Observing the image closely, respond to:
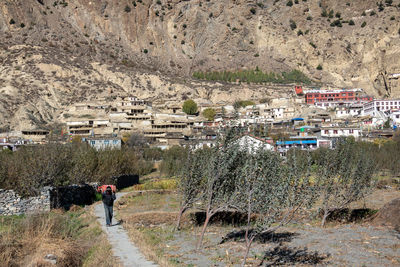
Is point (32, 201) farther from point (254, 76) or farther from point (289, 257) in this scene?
point (254, 76)

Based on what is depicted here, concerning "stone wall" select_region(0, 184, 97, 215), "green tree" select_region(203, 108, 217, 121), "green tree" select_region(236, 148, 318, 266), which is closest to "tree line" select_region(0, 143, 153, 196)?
"stone wall" select_region(0, 184, 97, 215)

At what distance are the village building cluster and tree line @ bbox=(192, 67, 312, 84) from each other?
11687mm

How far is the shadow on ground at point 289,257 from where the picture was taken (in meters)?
13.6

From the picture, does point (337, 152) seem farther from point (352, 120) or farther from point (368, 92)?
point (368, 92)

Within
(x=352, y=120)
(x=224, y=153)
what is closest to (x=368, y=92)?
(x=352, y=120)

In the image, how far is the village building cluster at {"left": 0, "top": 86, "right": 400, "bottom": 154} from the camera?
→ 217 ft

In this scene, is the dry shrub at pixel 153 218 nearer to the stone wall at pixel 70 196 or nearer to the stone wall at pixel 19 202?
the stone wall at pixel 19 202

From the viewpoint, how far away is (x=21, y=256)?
13.6 m

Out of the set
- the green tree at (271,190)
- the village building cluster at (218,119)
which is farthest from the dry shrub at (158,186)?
the village building cluster at (218,119)

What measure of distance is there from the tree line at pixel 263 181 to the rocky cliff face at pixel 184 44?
74589 mm

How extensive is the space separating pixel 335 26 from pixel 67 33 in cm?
7915

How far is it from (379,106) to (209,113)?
34.3m

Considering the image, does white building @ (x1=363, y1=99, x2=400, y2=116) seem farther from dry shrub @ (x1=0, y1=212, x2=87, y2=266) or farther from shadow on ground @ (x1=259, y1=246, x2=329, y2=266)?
dry shrub @ (x1=0, y1=212, x2=87, y2=266)

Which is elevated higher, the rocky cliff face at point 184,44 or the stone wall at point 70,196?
the rocky cliff face at point 184,44
